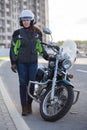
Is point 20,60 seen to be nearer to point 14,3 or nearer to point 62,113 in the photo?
point 62,113

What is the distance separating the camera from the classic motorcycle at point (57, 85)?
7.21m

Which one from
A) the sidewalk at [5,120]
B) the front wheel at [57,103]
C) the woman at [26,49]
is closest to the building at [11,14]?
the sidewalk at [5,120]

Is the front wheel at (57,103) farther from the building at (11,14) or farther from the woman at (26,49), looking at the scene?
the building at (11,14)

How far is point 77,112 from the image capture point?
8172 millimetres

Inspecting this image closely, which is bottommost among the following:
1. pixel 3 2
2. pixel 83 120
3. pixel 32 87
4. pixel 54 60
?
pixel 83 120

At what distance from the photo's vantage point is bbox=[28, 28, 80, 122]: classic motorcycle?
23.6ft

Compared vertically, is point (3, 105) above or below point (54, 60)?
below

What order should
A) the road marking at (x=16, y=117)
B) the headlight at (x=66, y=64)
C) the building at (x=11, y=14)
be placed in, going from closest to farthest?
the road marking at (x=16, y=117) < the headlight at (x=66, y=64) < the building at (x=11, y=14)

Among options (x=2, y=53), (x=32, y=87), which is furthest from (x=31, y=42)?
(x=2, y=53)

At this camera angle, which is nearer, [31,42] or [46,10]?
[31,42]

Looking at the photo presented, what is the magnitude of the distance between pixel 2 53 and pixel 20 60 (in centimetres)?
7307

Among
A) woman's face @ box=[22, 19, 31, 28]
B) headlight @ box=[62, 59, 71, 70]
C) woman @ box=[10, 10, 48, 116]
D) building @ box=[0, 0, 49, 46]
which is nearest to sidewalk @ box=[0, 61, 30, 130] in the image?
woman @ box=[10, 10, 48, 116]

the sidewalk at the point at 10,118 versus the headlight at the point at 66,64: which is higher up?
the headlight at the point at 66,64

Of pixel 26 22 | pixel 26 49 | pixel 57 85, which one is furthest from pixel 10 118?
pixel 26 22
